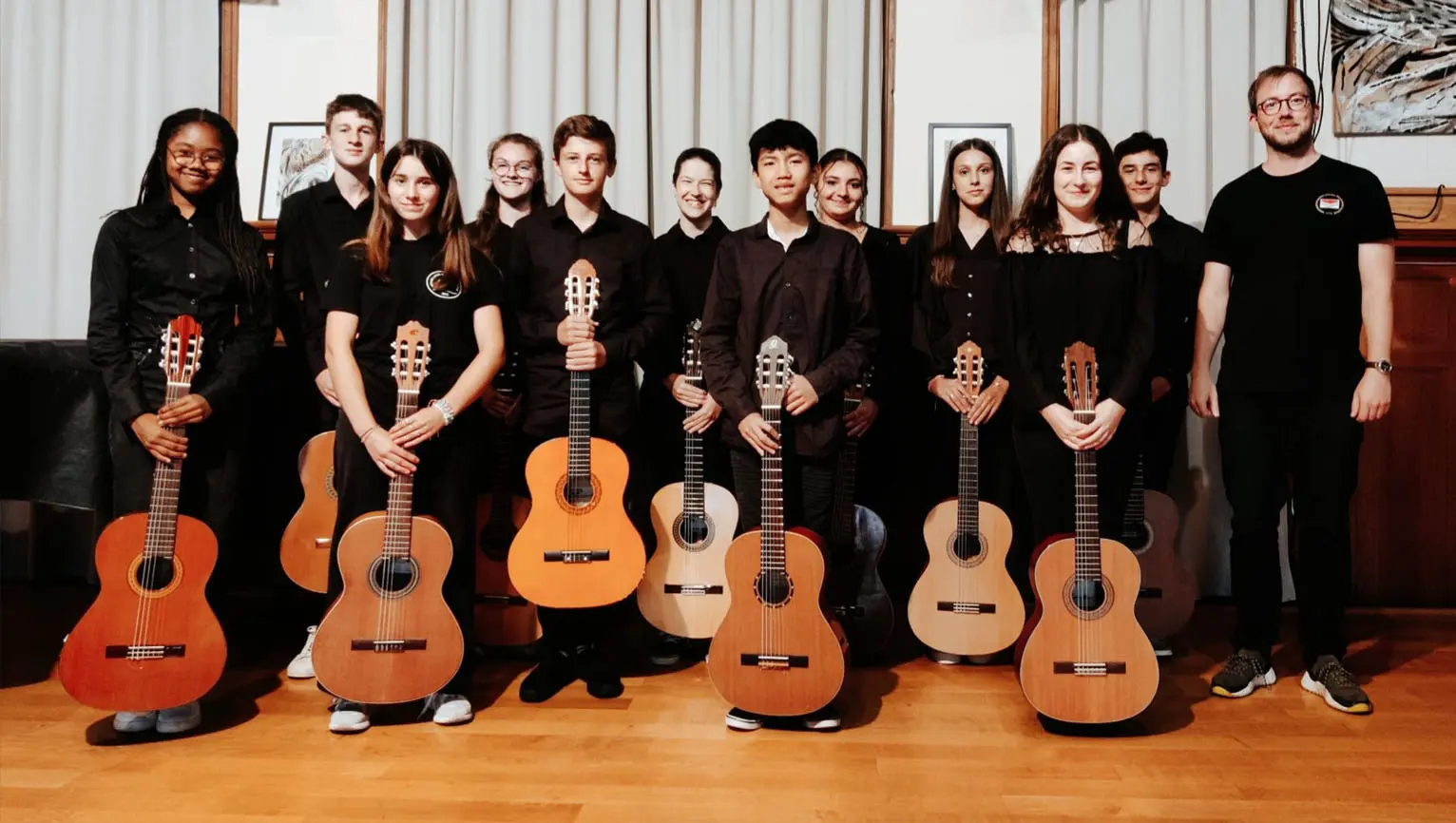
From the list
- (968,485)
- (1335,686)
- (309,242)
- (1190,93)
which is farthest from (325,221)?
(1190,93)

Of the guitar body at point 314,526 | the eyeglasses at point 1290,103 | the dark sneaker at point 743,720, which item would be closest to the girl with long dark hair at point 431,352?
the guitar body at point 314,526

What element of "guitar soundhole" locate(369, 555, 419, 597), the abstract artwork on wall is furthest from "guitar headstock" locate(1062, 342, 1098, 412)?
the abstract artwork on wall

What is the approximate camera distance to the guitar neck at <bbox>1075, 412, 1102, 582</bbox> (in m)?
2.48

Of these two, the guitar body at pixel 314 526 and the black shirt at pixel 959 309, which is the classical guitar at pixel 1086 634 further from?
the guitar body at pixel 314 526

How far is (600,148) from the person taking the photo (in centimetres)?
285

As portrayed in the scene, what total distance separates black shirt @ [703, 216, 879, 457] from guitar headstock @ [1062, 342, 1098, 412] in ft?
1.69

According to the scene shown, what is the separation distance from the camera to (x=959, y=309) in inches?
125

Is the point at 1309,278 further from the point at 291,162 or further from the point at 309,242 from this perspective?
the point at 291,162

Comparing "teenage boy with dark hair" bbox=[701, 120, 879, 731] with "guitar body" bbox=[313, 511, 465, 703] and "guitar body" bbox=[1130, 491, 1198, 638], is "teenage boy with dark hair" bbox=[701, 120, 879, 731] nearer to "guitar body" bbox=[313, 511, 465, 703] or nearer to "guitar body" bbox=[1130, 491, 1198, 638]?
"guitar body" bbox=[313, 511, 465, 703]

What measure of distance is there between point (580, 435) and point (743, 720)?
91 cm

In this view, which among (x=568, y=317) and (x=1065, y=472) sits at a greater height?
(x=568, y=317)

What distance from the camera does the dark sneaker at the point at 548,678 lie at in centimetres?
271

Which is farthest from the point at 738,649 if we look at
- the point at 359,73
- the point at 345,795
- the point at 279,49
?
the point at 279,49

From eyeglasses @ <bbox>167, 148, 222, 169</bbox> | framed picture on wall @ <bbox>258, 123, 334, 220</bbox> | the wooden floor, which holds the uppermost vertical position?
framed picture on wall @ <bbox>258, 123, 334, 220</bbox>
